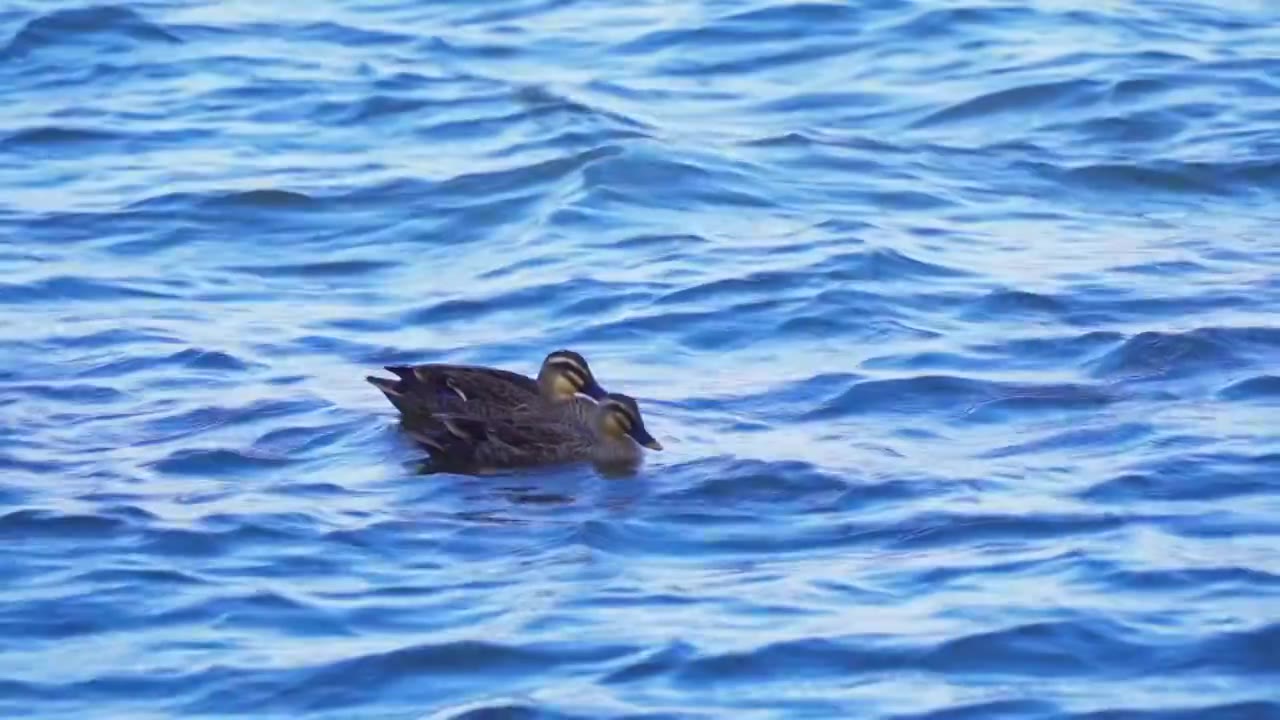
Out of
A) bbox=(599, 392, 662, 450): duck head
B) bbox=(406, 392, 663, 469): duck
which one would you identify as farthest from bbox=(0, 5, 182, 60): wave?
bbox=(599, 392, 662, 450): duck head

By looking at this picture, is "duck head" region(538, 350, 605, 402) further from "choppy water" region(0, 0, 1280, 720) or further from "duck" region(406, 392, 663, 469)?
"choppy water" region(0, 0, 1280, 720)

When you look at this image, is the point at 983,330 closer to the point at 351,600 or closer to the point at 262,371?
the point at 262,371

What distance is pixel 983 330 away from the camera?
1328cm

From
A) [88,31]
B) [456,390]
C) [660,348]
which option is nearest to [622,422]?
[456,390]

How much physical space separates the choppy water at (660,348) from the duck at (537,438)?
0.40 feet

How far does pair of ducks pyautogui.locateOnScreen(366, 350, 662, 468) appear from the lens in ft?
37.8

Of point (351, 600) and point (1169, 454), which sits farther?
point (1169, 454)

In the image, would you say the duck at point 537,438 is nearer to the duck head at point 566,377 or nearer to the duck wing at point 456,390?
the duck wing at point 456,390

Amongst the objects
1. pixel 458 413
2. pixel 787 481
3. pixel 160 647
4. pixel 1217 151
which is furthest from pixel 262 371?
pixel 1217 151

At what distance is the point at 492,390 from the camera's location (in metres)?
11.9

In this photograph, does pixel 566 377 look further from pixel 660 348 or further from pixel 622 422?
pixel 660 348

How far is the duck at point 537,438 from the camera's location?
11.5 meters

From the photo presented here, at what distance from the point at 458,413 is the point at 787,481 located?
4.80ft

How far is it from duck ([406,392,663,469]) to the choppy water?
12cm
